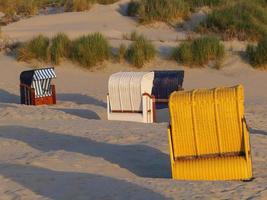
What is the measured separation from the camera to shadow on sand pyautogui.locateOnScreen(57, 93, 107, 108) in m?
22.0

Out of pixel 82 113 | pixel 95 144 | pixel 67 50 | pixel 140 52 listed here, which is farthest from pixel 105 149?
pixel 67 50

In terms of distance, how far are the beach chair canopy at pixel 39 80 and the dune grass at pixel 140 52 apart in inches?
216

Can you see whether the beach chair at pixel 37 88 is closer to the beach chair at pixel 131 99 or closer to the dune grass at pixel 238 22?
the beach chair at pixel 131 99

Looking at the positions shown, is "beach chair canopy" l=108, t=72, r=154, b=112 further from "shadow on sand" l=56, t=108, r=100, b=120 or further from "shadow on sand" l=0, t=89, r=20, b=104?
"shadow on sand" l=0, t=89, r=20, b=104

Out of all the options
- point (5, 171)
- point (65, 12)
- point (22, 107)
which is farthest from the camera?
point (65, 12)

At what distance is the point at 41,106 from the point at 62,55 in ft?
23.0

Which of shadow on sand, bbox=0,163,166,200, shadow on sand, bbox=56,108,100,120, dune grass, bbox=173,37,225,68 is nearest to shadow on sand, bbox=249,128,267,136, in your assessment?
shadow on sand, bbox=56,108,100,120

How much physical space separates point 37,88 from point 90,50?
224 inches

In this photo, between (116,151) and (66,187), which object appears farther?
(116,151)


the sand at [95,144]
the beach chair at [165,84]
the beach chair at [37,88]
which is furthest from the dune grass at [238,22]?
the beach chair at [165,84]

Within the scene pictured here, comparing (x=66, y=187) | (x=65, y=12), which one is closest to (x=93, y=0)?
(x=65, y=12)

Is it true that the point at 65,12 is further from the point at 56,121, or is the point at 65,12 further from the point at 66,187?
the point at 66,187

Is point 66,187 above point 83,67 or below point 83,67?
above

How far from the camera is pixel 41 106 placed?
67.3 feet
